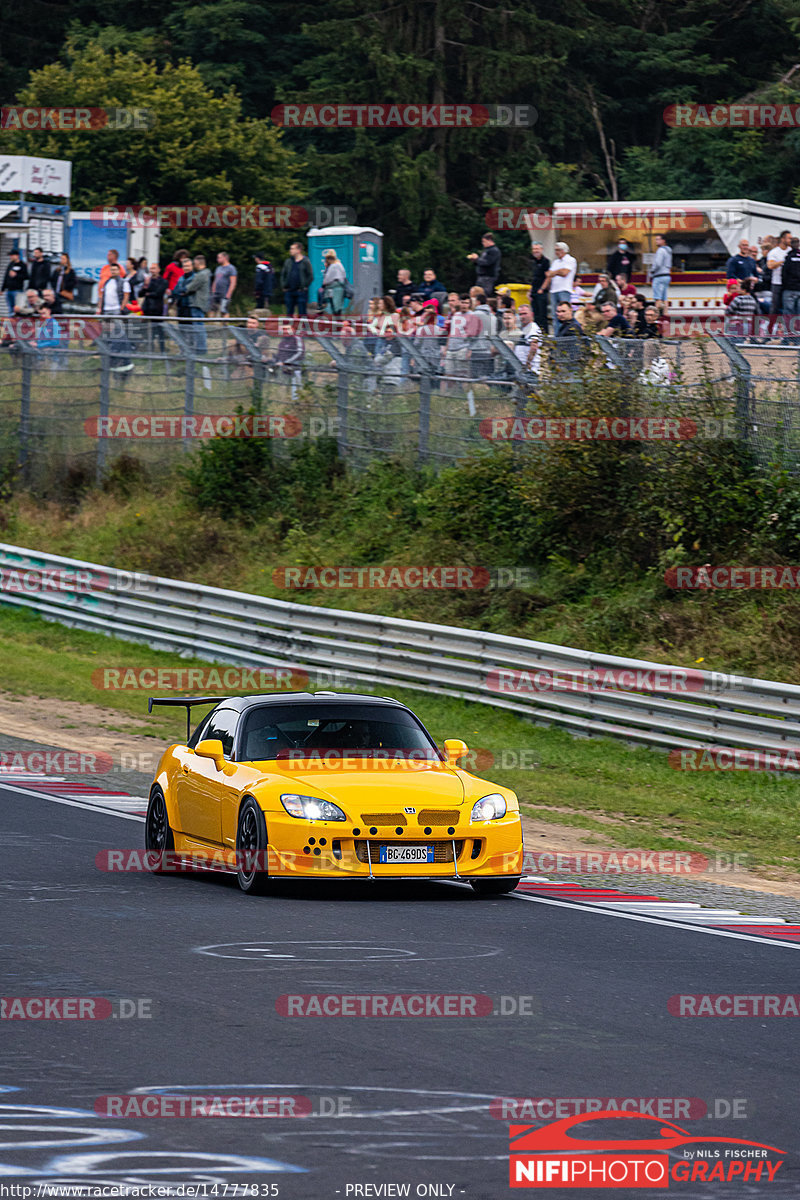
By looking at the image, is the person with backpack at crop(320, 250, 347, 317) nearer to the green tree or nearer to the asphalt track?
the asphalt track

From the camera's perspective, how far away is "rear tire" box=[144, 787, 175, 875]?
13.2m

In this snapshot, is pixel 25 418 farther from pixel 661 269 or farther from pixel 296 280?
pixel 661 269

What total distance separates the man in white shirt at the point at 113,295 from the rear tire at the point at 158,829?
21825mm

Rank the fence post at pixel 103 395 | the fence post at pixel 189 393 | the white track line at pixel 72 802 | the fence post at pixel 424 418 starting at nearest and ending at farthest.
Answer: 1. the white track line at pixel 72 802
2. the fence post at pixel 424 418
3. the fence post at pixel 189 393
4. the fence post at pixel 103 395

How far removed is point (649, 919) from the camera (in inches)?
462

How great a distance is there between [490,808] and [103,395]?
2255cm

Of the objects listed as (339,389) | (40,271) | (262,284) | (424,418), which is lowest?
(424,418)

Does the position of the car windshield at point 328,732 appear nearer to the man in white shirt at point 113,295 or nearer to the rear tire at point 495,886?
the rear tire at point 495,886

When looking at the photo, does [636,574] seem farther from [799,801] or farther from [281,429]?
[281,429]

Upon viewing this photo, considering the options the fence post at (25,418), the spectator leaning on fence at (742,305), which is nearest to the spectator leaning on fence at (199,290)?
the fence post at (25,418)

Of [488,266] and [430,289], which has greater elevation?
[488,266]

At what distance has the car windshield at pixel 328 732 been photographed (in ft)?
41.3

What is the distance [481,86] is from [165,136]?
39.1 ft

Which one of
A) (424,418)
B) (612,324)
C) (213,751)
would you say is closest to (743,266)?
(612,324)
